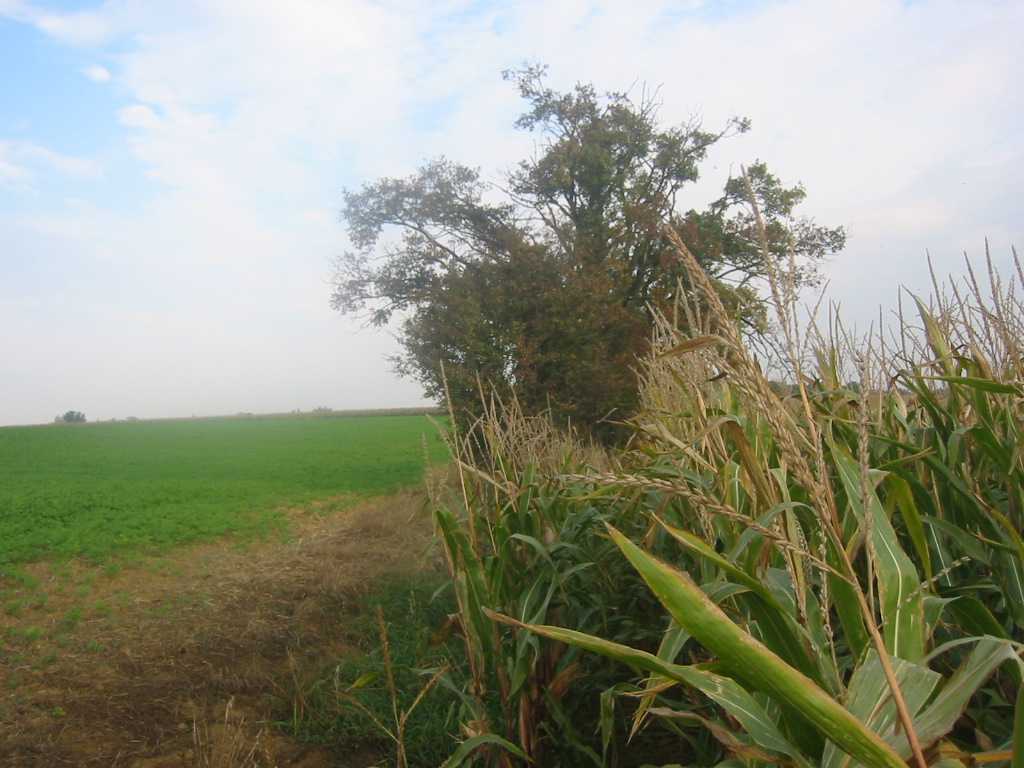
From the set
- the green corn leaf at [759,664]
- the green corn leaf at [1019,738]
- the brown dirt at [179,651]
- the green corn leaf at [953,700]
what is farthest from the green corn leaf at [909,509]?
the brown dirt at [179,651]

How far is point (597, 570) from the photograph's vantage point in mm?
3393

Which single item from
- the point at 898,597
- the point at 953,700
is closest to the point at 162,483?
the point at 898,597

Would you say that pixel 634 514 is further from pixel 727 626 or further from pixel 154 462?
pixel 154 462

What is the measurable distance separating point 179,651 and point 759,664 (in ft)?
18.2

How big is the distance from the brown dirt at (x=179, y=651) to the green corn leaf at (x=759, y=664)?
2.96 meters

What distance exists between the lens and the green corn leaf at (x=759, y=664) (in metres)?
1.00

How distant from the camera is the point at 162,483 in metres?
15.0

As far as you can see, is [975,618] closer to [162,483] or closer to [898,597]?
[898,597]

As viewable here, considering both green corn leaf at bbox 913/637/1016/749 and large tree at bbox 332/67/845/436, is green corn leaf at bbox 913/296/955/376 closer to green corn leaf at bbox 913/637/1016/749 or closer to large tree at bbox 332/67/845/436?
green corn leaf at bbox 913/637/1016/749

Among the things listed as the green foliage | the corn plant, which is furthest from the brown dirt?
the corn plant

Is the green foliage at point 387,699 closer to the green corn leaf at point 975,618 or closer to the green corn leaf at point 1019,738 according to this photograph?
the green corn leaf at point 975,618

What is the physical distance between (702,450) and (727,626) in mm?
1810

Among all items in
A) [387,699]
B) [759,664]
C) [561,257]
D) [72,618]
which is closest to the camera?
[759,664]

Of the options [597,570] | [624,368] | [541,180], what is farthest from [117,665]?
[541,180]
